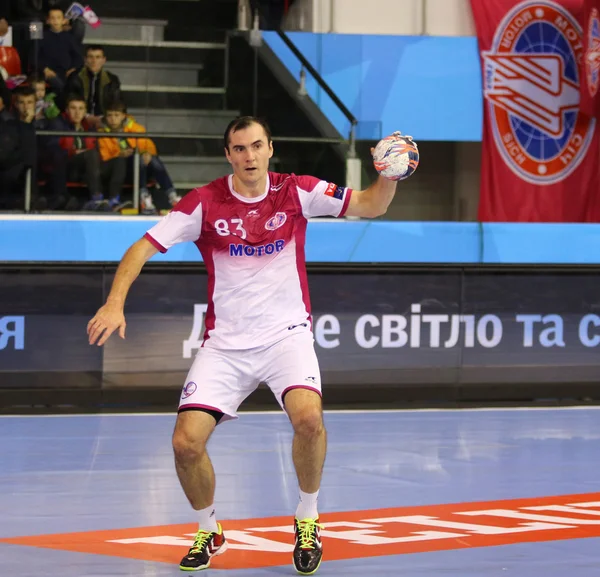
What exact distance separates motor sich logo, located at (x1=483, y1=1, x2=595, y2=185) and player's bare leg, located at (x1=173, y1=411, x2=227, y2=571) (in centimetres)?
864

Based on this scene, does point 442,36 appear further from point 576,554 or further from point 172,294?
point 576,554

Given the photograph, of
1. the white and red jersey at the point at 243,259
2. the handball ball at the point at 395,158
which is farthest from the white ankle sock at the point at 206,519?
the handball ball at the point at 395,158

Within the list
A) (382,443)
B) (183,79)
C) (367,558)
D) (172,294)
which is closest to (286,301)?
(367,558)

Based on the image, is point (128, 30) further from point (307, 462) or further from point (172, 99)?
point (307, 462)

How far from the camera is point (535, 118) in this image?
45.0ft

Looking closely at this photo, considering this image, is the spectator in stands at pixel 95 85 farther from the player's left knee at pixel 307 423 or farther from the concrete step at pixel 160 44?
the player's left knee at pixel 307 423

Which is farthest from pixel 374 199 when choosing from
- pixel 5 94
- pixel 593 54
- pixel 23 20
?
pixel 593 54

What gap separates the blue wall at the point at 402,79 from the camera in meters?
12.8

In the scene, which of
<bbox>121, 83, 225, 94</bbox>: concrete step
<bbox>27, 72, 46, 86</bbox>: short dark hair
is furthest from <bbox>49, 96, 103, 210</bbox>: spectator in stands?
<bbox>121, 83, 225, 94</bbox>: concrete step

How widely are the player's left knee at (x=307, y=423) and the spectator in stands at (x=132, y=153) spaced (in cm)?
609

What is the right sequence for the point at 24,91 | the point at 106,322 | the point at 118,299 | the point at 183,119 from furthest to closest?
the point at 183,119 < the point at 24,91 < the point at 118,299 < the point at 106,322

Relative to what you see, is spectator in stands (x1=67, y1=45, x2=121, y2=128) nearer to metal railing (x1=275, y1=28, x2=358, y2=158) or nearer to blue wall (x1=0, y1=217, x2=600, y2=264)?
blue wall (x1=0, y1=217, x2=600, y2=264)

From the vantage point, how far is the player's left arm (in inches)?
236

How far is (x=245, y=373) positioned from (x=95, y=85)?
7049mm
